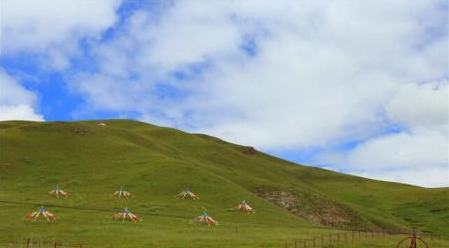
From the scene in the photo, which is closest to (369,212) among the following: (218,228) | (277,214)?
(277,214)

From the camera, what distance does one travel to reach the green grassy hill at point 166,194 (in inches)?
2512

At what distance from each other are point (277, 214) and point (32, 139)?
5864 cm

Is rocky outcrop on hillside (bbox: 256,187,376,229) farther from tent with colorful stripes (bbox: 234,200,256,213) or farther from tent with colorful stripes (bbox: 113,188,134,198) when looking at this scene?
tent with colorful stripes (bbox: 113,188,134,198)

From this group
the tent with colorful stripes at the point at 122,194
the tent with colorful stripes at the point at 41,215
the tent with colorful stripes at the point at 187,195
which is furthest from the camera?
the tent with colorful stripes at the point at 187,195

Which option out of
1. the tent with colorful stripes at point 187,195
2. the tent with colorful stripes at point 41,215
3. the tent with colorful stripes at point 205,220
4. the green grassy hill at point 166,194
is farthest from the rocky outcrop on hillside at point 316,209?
the tent with colorful stripes at point 41,215

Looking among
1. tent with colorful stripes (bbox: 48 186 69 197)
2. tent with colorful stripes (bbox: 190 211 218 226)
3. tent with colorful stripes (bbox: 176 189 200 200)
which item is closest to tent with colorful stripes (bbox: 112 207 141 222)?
tent with colorful stripes (bbox: 190 211 218 226)

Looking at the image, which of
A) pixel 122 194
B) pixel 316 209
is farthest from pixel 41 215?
Answer: pixel 316 209

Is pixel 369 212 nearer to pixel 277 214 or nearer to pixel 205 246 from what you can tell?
pixel 277 214

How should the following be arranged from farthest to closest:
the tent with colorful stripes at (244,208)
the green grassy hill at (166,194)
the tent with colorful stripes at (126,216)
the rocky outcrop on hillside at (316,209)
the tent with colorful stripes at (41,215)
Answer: the rocky outcrop on hillside at (316,209)
the tent with colorful stripes at (244,208)
the tent with colorful stripes at (126,216)
the tent with colorful stripes at (41,215)
the green grassy hill at (166,194)

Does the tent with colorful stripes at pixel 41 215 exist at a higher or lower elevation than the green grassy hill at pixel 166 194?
lower

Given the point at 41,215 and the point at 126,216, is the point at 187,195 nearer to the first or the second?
the point at 126,216

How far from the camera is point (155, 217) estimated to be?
244ft

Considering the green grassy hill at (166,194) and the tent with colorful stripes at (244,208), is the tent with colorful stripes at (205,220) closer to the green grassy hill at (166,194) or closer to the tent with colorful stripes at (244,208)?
the green grassy hill at (166,194)

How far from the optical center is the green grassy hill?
63.8 metres
